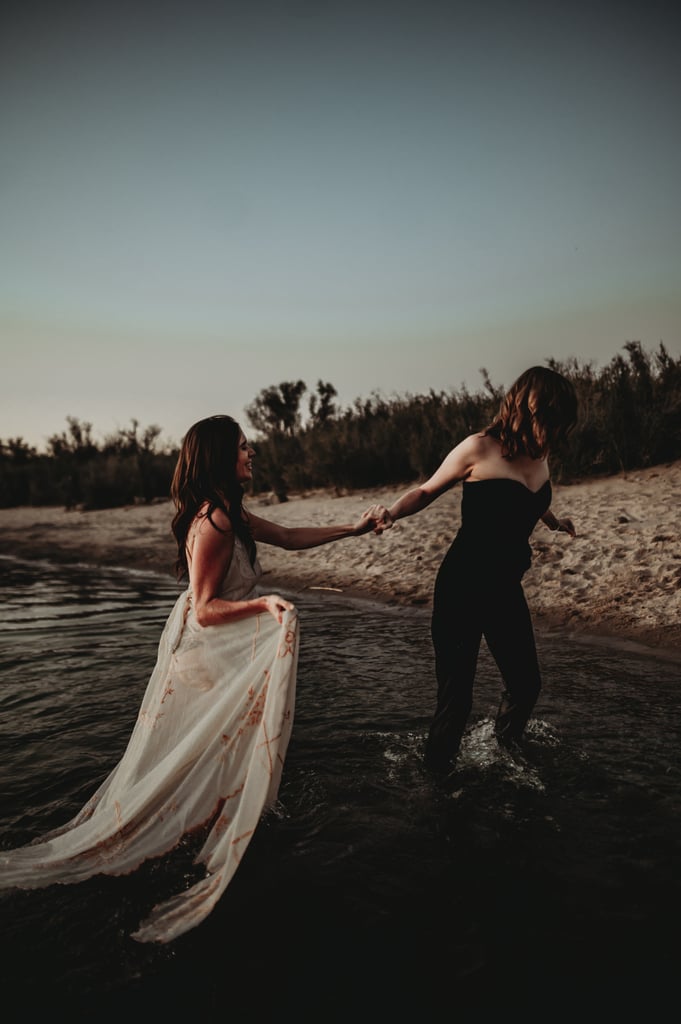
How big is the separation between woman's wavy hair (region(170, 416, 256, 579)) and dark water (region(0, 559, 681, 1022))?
4.64 ft

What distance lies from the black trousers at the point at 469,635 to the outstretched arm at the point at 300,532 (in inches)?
29.7

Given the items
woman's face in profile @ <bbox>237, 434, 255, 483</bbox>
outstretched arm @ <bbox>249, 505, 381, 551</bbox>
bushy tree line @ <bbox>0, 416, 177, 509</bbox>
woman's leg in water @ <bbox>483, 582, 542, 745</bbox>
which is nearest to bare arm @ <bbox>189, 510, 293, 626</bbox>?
woman's face in profile @ <bbox>237, 434, 255, 483</bbox>

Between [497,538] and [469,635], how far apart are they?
504 mm

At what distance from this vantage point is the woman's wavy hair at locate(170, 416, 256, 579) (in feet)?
8.86

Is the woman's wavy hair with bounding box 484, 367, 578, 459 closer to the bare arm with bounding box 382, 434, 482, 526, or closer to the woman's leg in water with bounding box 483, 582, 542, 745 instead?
the bare arm with bounding box 382, 434, 482, 526

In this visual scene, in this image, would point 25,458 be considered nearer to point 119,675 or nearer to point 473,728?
point 119,675

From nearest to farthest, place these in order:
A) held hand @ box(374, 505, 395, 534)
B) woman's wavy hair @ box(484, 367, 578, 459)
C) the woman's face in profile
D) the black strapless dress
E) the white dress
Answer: the white dress → the woman's face in profile → woman's wavy hair @ box(484, 367, 578, 459) → the black strapless dress → held hand @ box(374, 505, 395, 534)

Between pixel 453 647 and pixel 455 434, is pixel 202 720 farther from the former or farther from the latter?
pixel 455 434

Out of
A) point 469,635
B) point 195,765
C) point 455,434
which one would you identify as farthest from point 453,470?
point 455,434

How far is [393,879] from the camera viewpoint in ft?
9.04

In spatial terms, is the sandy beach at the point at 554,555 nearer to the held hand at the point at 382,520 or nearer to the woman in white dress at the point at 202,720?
Result: the held hand at the point at 382,520

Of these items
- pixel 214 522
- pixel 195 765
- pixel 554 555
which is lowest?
pixel 554 555

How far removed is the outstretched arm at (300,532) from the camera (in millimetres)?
3211

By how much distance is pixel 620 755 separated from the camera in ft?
12.5
